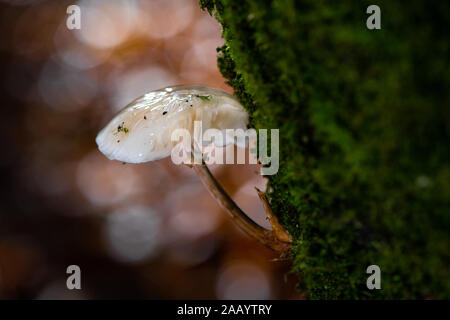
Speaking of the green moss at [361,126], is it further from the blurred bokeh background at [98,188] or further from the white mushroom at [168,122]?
the blurred bokeh background at [98,188]

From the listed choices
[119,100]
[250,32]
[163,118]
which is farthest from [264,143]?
[119,100]

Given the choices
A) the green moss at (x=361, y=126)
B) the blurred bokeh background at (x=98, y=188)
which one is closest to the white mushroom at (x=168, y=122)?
the green moss at (x=361, y=126)

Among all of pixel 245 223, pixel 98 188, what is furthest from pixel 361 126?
pixel 98 188

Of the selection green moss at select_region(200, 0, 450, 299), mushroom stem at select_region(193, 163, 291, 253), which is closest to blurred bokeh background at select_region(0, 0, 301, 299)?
mushroom stem at select_region(193, 163, 291, 253)

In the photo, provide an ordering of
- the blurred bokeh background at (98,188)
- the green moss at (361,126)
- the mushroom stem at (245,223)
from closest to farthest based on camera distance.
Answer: the green moss at (361,126) < the mushroom stem at (245,223) < the blurred bokeh background at (98,188)

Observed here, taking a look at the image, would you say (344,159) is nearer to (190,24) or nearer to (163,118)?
(163,118)

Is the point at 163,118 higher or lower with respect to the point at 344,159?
higher

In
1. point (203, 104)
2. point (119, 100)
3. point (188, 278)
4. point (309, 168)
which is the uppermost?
point (119, 100)
